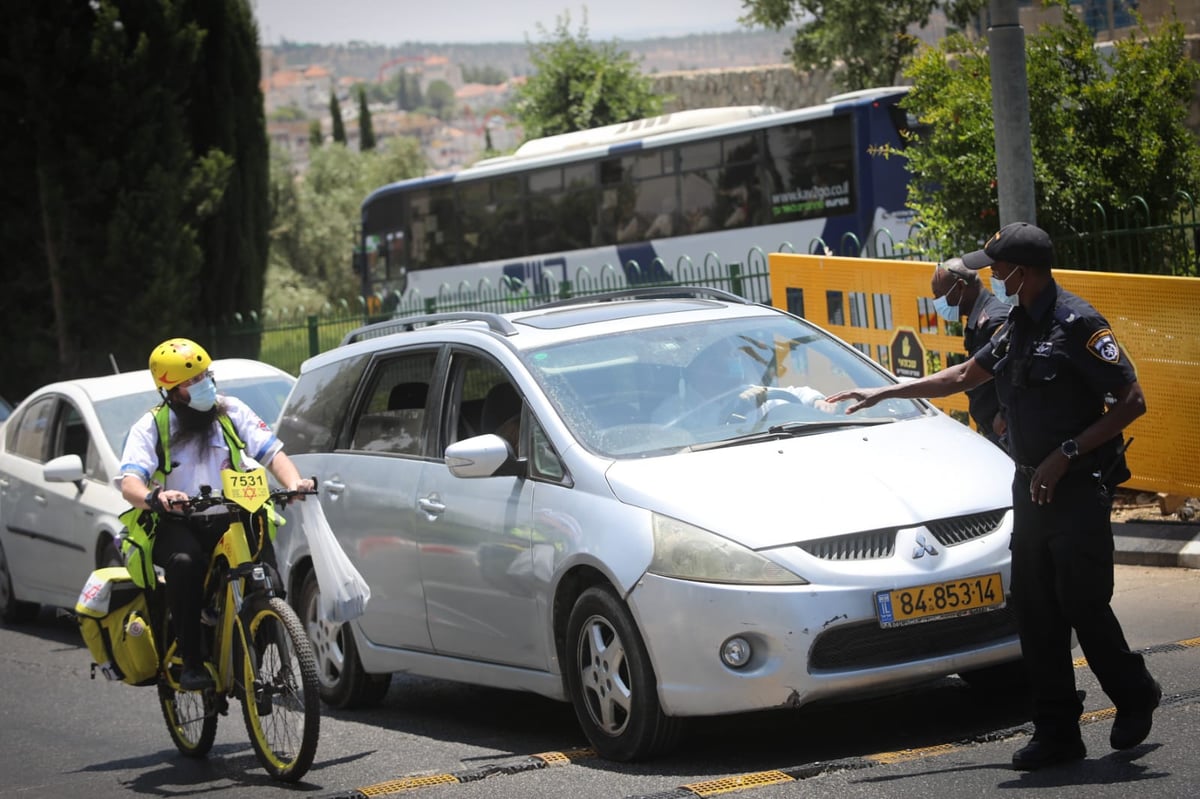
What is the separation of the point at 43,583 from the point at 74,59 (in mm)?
11077

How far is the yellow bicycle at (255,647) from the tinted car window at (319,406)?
1.45 metres

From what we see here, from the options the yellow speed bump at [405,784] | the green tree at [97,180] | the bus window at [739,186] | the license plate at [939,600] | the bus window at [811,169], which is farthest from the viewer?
the bus window at [739,186]

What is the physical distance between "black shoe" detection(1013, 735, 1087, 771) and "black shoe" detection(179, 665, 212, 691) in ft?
11.0

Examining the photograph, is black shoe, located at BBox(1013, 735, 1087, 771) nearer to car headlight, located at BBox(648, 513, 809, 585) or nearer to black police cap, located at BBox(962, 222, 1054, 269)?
car headlight, located at BBox(648, 513, 809, 585)

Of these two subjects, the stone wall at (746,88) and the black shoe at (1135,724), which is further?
the stone wall at (746,88)

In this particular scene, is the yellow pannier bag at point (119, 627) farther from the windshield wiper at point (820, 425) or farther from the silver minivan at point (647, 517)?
the windshield wiper at point (820, 425)

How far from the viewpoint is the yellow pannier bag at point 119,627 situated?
24.3 ft

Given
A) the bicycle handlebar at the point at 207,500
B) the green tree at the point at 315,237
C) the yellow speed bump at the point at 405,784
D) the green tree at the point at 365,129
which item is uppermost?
the bicycle handlebar at the point at 207,500

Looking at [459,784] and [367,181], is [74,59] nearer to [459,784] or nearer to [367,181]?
[459,784]

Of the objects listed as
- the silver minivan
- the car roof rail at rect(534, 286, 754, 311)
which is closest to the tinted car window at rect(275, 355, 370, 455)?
the silver minivan

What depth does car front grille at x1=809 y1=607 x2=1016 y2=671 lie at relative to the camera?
5.90 metres

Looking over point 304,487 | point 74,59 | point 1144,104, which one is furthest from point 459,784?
A: point 74,59

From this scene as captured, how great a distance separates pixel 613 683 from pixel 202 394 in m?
2.18

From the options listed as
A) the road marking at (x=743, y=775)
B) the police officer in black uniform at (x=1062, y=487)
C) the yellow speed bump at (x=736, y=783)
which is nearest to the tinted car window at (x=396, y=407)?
the road marking at (x=743, y=775)
